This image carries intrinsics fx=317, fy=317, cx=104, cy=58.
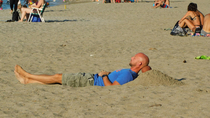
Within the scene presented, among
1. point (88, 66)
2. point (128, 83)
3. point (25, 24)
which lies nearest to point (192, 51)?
point (88, 66)

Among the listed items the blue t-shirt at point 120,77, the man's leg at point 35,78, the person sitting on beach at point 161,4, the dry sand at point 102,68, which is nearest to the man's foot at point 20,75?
the man's leg at point 35,78

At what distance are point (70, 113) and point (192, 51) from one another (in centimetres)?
557

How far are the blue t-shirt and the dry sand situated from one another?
95 mm

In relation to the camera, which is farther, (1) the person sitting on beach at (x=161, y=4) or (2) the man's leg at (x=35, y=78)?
(1) the person sitting on beach at (x=161, y=4)

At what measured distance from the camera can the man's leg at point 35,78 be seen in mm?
5078

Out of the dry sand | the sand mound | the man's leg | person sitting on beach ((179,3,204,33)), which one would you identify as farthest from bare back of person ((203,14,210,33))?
the man's leg

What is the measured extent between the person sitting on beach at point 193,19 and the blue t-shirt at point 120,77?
6.52 m

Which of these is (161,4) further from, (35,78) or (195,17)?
(35,78)

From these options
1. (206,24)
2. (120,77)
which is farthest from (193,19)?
(120,77)

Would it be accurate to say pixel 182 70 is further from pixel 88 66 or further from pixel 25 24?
pixel 25 24

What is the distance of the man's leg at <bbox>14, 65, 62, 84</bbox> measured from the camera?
5.08m

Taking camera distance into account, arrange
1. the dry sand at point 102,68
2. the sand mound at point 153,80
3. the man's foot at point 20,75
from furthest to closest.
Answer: the man's foot at point 20,75, the sand mound at point 153,80, the dry sand at point 102,68

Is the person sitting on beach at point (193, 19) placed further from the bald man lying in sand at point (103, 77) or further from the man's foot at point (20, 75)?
the man's foot at point (20, 75)

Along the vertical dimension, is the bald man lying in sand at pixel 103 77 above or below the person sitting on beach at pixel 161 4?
above
